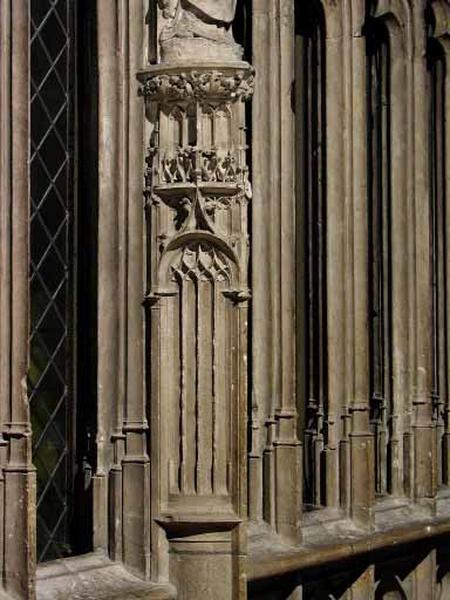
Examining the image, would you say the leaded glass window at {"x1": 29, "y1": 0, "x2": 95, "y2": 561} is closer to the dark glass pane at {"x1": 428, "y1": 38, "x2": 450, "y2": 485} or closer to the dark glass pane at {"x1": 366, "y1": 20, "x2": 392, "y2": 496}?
the dark glass pane at {"x1": 366, "y1": 20, "x2": 392, "y2": 496}

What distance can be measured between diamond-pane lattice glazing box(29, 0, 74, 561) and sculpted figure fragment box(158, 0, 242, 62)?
2.00 feet

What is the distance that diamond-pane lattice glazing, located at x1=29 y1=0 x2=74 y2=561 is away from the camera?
33.6 ft

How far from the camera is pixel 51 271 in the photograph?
1036 centimetres

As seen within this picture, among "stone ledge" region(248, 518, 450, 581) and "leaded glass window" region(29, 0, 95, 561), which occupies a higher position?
"leaded glass window" region(29, 0, 95, 561)

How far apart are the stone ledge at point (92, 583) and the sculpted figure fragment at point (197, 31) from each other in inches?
99.1

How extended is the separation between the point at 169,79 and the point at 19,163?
3.30 feet

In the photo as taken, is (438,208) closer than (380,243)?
No

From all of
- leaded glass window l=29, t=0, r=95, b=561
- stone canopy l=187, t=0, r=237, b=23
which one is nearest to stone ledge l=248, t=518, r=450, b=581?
leaded glass window l=29, t=0, r=95, b=561

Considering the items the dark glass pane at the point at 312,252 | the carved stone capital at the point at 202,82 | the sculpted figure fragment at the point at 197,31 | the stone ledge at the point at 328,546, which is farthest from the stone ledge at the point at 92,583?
the dark glass pane at the point at 312,252

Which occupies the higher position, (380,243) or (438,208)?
(438,208)

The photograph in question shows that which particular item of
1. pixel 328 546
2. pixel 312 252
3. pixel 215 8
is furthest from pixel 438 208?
pixel 215 8

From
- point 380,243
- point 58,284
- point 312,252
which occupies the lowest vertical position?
point 58,284

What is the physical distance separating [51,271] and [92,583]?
158cm

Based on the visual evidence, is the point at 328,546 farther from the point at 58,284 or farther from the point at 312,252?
the point at 58,284
